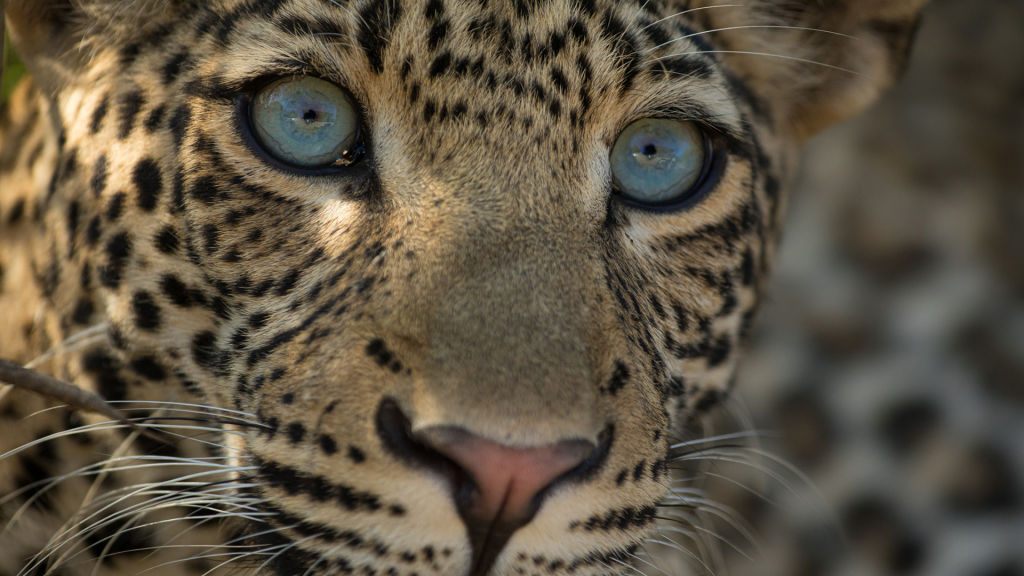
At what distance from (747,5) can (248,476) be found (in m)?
1.96

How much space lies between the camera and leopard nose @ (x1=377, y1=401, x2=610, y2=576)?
86.0 inches

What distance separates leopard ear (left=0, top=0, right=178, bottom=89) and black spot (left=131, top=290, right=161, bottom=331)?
594mm

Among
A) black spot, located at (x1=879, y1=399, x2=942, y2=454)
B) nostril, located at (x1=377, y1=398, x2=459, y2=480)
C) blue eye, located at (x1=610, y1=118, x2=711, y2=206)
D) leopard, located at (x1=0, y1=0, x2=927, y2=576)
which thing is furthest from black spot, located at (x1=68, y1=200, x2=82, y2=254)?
black spot, located at (x1=879, y1=399, x2=942, y2=454)

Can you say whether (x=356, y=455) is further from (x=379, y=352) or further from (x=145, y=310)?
(x=145, y=310)

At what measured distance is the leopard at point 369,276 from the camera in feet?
7.58

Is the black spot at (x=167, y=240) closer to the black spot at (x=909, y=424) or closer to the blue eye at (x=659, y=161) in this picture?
the blue eye at (x=659, y=161)

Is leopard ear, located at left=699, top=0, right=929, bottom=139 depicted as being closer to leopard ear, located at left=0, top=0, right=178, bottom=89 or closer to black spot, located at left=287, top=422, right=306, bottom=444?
leopard ear, located at left=0, top=0, right=178, bottom=89

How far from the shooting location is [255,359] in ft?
8.54

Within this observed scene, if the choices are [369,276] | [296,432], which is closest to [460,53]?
[369,276]

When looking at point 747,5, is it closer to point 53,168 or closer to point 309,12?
point 309,12

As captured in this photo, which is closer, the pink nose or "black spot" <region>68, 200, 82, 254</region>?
the pink nose

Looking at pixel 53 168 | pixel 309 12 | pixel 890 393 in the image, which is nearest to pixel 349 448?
pixel 309 12

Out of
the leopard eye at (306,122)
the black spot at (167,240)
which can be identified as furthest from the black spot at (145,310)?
the leopard eye at (306,122)

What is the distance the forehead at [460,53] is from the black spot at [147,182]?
25 centimetres
